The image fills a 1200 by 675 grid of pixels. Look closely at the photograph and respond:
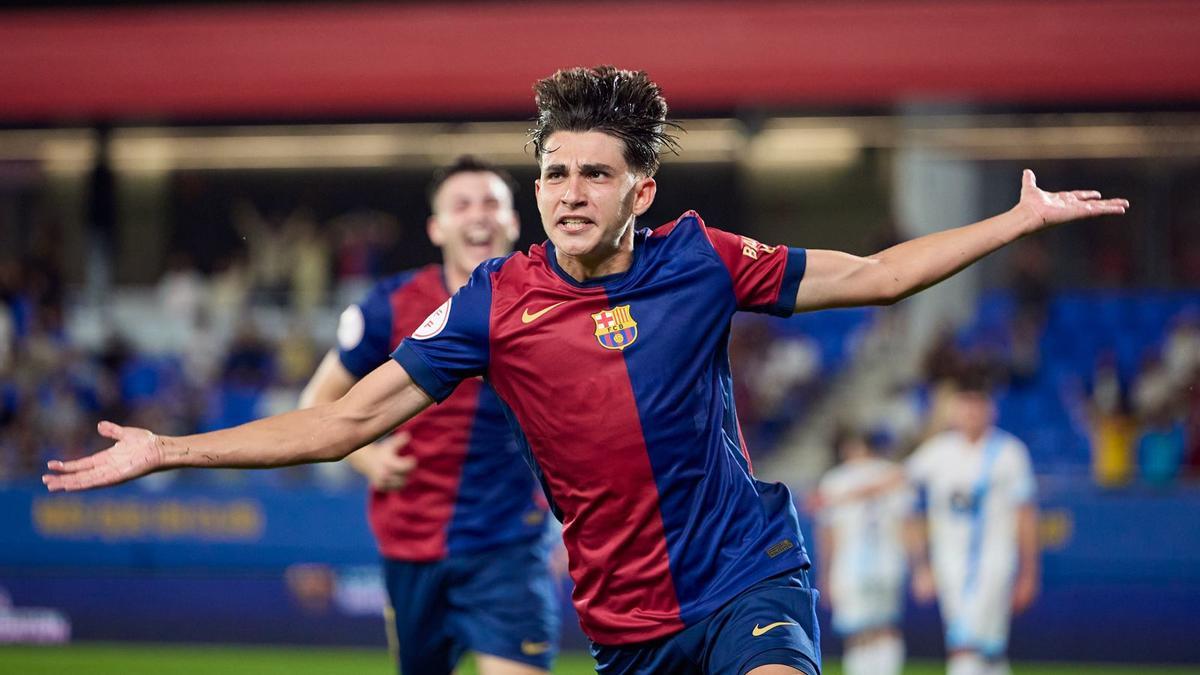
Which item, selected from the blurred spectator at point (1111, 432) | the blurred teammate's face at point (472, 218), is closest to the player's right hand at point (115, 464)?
the blurred teammate's face at point (472, 218)

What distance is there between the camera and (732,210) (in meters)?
16.8

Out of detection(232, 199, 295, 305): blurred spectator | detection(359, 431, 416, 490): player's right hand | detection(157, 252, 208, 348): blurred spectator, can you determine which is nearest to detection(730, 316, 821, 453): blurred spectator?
detection(232, 199, 295, 305): blurred spectator

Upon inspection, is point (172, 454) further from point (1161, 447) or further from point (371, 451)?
point (1161, 447)

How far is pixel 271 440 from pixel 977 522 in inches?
225

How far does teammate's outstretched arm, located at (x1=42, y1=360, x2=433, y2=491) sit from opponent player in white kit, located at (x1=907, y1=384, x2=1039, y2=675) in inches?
209

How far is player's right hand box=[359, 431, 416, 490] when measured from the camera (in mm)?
5715

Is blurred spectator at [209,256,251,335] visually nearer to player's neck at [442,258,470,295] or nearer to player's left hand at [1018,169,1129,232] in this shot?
player's neck at [442,258,470,295]

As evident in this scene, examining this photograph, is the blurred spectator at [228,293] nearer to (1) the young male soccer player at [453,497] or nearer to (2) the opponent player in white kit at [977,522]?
(2) the opponent player in white kit at [977,522]

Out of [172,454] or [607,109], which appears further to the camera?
[607,109]

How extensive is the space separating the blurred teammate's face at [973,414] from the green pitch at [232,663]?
216 centimetres

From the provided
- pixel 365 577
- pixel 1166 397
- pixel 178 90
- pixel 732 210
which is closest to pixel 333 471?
pixel 365 577

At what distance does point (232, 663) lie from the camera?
10.1 metres

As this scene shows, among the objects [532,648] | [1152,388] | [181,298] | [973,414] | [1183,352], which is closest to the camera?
[532,648]

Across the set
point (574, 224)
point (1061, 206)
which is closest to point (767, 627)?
point (574, 224)
